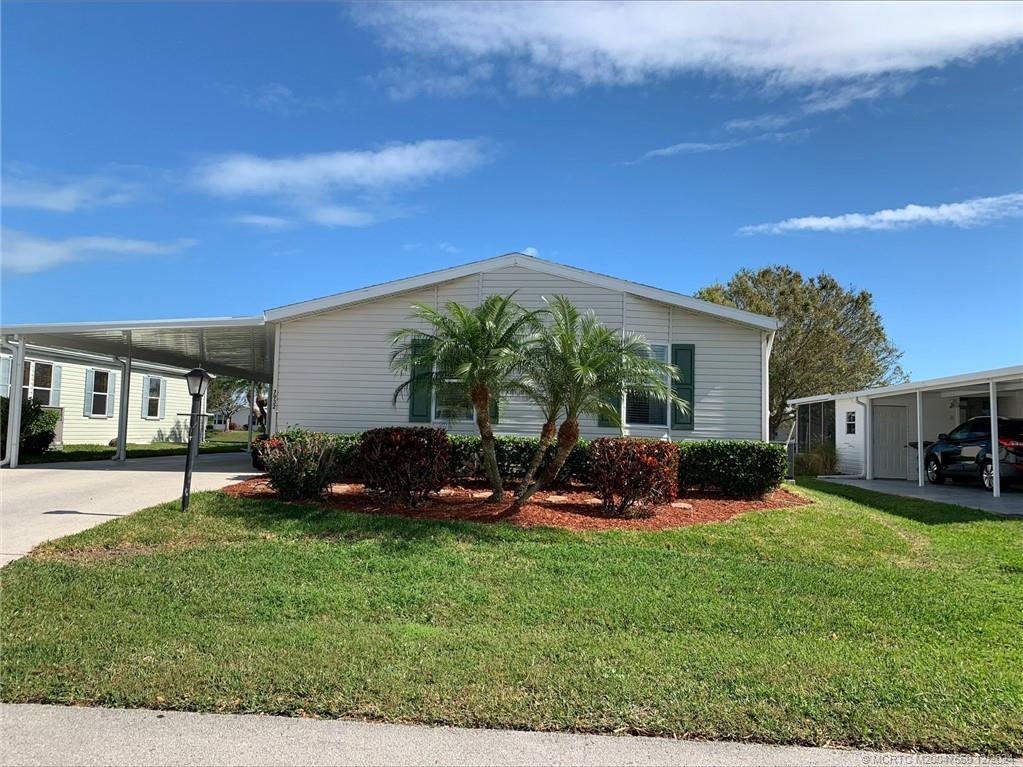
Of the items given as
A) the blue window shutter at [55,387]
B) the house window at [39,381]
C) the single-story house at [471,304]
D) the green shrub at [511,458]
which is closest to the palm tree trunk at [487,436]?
the green shrub at [511,458]

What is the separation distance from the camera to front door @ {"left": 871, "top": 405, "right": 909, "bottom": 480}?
749 inches

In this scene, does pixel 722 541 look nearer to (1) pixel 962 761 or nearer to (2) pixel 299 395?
(1) pixel 962 761

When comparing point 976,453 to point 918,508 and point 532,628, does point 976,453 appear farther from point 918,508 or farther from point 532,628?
A: point 532,628

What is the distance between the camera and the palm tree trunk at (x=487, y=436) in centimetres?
909

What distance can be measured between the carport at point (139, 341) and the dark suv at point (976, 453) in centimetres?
1559

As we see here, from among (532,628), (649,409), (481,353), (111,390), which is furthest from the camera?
(111,390)

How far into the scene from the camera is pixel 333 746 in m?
3.31

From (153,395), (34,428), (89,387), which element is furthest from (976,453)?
(153,395)

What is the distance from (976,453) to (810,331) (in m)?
14.5

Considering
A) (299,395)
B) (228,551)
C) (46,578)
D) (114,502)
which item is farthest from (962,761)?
(299,395)

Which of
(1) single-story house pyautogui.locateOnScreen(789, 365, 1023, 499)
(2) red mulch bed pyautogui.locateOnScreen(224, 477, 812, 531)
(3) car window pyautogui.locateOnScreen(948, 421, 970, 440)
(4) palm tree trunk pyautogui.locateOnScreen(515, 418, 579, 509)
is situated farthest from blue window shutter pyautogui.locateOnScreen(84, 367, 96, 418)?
(3) car window pyautogui.locateOnScreen(948, 421, 970, 440)

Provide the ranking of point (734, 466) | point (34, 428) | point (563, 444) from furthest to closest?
1. point (34, 428)
2. point (734, 466)
3. point (563, 444)

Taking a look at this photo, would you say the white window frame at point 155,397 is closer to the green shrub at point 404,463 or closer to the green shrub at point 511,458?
the green shrub at point 511,458

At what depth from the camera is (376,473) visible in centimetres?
933
